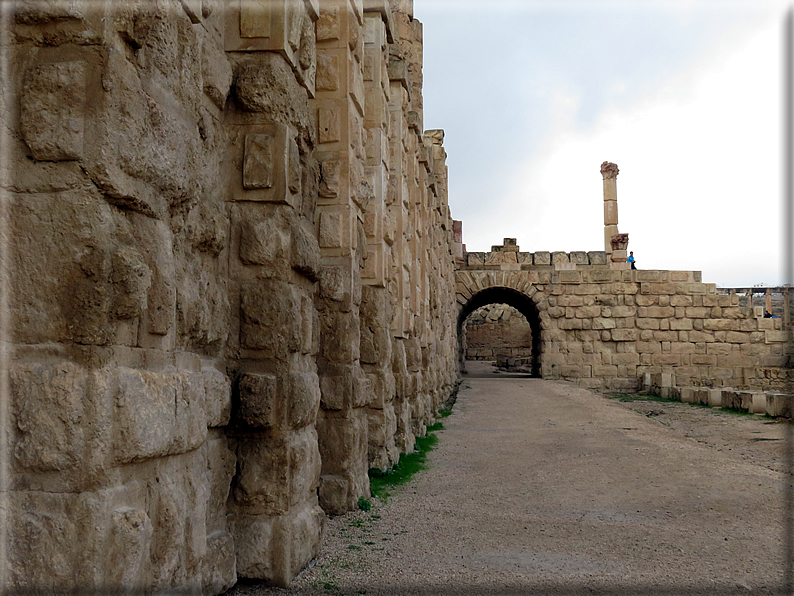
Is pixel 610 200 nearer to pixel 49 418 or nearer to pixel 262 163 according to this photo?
pixel 262 163

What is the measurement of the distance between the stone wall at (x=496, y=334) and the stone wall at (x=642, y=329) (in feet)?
39.5

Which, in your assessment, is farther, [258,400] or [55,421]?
[258,400]

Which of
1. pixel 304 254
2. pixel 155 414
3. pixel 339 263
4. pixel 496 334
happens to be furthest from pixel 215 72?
pixel 496 334

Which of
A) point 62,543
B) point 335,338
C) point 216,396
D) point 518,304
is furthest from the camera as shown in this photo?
point 518,304

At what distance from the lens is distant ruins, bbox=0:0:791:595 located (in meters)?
1.84

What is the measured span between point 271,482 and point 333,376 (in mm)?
1548

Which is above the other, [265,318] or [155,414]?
[265,318]

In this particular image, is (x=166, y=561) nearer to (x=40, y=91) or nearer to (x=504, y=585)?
(x=40, y=91)

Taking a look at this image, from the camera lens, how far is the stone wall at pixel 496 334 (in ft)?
107

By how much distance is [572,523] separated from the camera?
14.6 ft

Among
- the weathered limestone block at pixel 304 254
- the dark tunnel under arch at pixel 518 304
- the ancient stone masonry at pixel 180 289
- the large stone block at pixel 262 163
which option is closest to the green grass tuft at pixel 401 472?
the ancient stone masonry at pixel 180 289

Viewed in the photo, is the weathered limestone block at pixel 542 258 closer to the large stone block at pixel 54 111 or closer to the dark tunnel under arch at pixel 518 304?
the dark tunnel under arch at pixel 518 304

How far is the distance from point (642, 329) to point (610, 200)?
8270mm

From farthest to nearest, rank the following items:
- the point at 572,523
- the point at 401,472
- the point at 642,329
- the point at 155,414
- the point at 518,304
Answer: the point at 518,304 < the point at 642,329 < the point at 401,472 < the point at 572,523 < the point at 155,414
